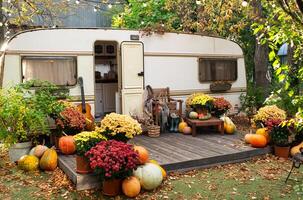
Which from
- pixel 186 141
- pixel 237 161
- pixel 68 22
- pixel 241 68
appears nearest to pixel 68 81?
pixel 186 141

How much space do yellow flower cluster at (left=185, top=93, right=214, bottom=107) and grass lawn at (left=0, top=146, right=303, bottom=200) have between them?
2.32 meters

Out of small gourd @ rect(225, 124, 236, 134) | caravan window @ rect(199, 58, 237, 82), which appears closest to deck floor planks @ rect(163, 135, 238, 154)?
small gourd @ rect(225, 124, 236, 134)

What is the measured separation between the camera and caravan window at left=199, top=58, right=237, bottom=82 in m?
9.40

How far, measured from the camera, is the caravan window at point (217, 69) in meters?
9.40

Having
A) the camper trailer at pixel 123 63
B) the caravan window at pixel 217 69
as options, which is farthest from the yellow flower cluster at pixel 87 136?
the caravan window at pixel 217 69

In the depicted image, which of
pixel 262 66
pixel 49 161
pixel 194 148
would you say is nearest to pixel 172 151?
pixel 194 148

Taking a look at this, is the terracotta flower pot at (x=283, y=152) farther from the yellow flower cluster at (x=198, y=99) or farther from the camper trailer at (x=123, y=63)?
the camper trailer at (x=123, y=63)

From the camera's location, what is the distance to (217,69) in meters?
9.66

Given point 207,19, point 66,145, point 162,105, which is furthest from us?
point 207,19

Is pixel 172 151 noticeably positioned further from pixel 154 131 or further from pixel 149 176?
pixel 149 176

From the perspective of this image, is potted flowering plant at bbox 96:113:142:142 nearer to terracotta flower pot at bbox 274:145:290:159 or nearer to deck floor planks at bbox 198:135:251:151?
deck floor planks at bbox 198:135:251:151

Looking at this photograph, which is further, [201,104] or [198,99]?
[198,99]

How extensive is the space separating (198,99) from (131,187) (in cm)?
410

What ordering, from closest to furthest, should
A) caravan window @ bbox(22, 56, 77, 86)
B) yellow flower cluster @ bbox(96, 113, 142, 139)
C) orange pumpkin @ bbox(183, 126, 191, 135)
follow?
yellow flower cluster @ bbox(96, 113, 142, 139), caravan window @ bbox(22, 56, 77, 86), orange pumpkin @ bbox(183, 126, 191, 135)
